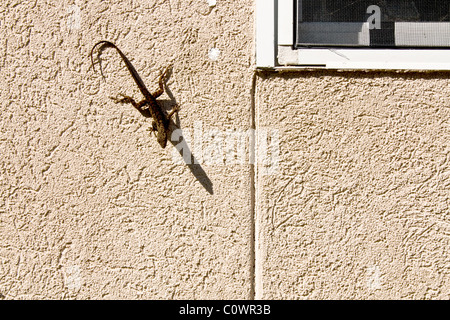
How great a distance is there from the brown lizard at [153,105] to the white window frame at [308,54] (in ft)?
1.95

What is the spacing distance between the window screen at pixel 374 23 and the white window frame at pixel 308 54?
0.21 ft

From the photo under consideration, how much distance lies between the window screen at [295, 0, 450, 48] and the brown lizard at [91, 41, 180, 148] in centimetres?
88

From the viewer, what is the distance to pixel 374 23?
258cm

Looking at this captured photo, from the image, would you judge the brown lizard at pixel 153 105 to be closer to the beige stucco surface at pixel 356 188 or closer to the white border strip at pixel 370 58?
the beige stucco surface at pixel 356 188

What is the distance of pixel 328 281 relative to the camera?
8.39 feet

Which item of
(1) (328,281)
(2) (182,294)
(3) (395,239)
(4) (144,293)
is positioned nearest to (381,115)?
A: (3) (395,239)

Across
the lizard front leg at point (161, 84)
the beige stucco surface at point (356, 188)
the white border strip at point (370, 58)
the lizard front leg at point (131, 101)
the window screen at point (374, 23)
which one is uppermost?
the window screen at point (374, 23)

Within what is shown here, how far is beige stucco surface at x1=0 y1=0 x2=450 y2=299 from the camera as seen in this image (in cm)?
253

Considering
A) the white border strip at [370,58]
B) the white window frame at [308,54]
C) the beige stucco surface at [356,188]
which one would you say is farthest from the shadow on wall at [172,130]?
the white border strip at [370,58]

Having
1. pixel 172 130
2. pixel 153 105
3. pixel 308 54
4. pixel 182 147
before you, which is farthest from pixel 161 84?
pixel 308 54

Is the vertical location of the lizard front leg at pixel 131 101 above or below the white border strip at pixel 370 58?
below

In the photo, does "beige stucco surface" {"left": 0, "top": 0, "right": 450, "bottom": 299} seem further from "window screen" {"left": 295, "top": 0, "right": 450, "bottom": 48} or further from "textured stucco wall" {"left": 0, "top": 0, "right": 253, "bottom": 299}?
"window screen" {"left": 295, "top": 0, "right": 450, "bottom": 48}

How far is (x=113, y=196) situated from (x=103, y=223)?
0.17 m

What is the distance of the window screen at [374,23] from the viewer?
2568 millimetres
